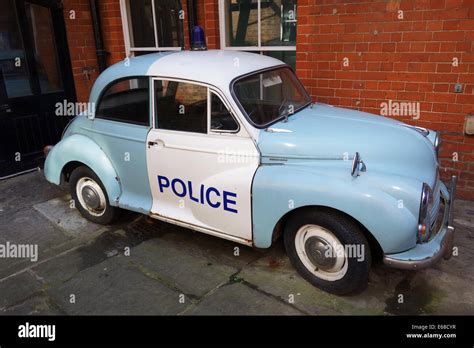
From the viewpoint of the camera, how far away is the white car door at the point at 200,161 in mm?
3354

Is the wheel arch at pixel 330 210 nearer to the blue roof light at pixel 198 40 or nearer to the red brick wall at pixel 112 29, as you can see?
the blue roof light at pixel 198 40

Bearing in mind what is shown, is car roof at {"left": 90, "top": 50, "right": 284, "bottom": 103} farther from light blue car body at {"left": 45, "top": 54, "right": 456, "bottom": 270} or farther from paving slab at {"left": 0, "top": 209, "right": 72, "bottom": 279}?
paving slab at {"left": 0, "top": 209, "right": 72, "bottom": 279}

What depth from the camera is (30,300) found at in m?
3.31

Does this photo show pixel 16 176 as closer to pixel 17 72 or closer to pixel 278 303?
pixel 17 72

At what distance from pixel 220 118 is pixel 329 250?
1.44 m

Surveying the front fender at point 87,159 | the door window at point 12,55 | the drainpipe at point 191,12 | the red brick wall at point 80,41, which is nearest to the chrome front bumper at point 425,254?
the front fender at point 87,159

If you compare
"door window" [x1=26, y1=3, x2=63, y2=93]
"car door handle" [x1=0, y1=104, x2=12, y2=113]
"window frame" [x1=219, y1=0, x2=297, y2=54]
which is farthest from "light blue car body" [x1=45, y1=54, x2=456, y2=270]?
"door window" [x1=26, y1=3, x2=63, y2=93]

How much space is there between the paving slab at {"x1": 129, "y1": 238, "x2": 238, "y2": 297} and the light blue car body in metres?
0.44

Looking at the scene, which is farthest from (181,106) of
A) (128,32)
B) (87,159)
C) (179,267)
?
(128,32)

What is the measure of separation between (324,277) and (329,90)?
2.80 metres

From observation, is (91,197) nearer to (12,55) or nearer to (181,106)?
(181,106)

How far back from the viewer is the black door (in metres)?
5.77
